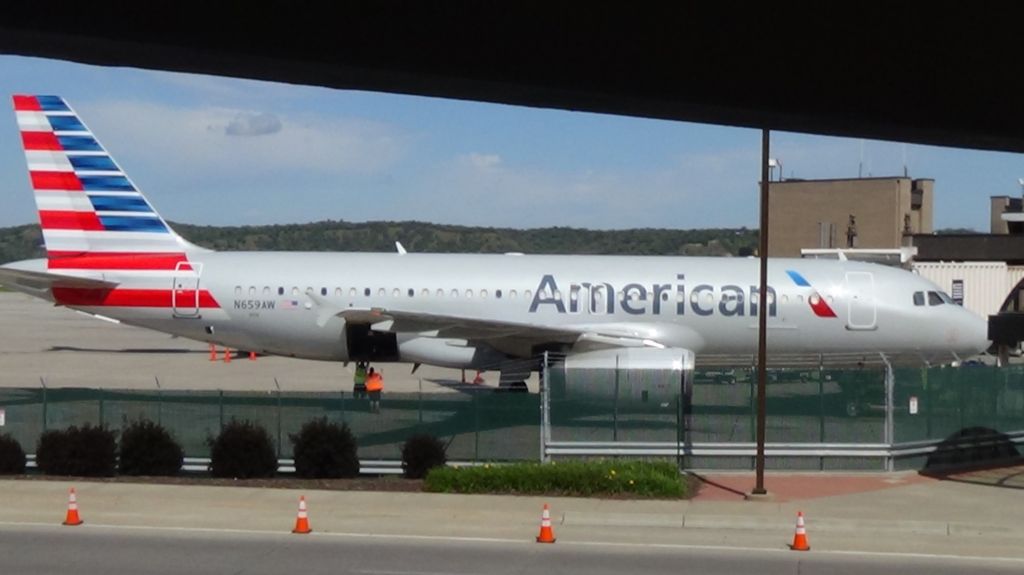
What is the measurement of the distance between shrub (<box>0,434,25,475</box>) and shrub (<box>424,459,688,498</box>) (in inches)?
266

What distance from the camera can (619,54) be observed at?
5.20 metres

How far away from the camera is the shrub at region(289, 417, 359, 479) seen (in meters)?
21.4

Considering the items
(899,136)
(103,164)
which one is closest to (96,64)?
(899,136)

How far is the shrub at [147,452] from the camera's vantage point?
845 inches

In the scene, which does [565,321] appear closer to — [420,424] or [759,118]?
[420,424]

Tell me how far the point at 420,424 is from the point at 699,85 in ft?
57.1

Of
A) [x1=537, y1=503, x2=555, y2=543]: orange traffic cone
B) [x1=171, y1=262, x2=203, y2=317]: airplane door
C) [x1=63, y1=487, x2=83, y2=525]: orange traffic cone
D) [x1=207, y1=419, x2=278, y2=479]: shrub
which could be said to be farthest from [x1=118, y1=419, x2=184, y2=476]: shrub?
[x1=171, y1=262, x2=203, y2=317]: airplane door

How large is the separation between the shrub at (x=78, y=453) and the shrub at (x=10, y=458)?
0.28 metres

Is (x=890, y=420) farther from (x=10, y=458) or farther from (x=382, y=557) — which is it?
(x=10, y=458)

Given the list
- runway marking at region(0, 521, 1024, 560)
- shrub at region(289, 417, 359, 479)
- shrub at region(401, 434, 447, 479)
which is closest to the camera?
runway marking at region(0, 521, 1024, 560)

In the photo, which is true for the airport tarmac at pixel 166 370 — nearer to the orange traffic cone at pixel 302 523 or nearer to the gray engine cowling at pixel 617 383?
the gray engine cowling at pixel 617 383

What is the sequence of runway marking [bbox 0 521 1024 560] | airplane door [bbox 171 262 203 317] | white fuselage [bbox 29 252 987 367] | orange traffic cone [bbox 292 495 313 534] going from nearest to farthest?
runway marking [bbox 0 521 1024 560]
orange traffic cone [bbox 292 495 313 534]
white fuselage [bbox 29 252 987 367]
airplane door [bbox 171 262 203 317]

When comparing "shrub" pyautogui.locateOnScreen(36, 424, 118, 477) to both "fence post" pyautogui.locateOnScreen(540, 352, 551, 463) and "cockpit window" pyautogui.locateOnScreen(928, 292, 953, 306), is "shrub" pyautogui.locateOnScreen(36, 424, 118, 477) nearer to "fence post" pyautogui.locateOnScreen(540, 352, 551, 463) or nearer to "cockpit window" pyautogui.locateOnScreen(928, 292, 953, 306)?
"fence post" pyautogui.locateOnScreen(540, 352, 551, 463)

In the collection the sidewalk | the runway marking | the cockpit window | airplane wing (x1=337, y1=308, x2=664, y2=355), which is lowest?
the runway marking
